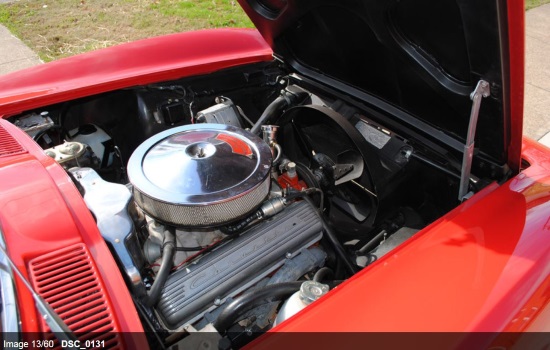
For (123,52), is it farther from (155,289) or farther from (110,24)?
(110,24)

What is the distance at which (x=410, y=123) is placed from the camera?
165 cm

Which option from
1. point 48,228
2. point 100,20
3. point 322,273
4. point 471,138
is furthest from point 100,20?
point 471,138

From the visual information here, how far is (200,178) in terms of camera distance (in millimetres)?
1359

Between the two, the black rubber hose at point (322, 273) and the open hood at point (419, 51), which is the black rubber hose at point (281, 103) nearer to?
the open hood at point (419, 51)

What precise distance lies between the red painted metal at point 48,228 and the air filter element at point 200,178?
0.20m

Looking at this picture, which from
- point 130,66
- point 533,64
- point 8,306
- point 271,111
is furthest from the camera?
point 533,64

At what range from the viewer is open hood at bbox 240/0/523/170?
1177 millimetres

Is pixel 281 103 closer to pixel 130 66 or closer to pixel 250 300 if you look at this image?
pixel 130 66

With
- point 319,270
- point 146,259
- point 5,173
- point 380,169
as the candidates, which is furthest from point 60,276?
point 380,169

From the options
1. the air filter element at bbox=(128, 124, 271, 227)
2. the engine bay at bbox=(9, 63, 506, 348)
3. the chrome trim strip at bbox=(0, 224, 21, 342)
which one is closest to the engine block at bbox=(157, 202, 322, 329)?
the engine bay at bbox=(9, 63, 506, 348)

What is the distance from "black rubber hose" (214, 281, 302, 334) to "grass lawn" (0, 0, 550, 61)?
4260mm

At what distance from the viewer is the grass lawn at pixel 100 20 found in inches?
193

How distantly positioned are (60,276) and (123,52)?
4.68ft

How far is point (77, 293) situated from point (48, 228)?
0.72 ft
